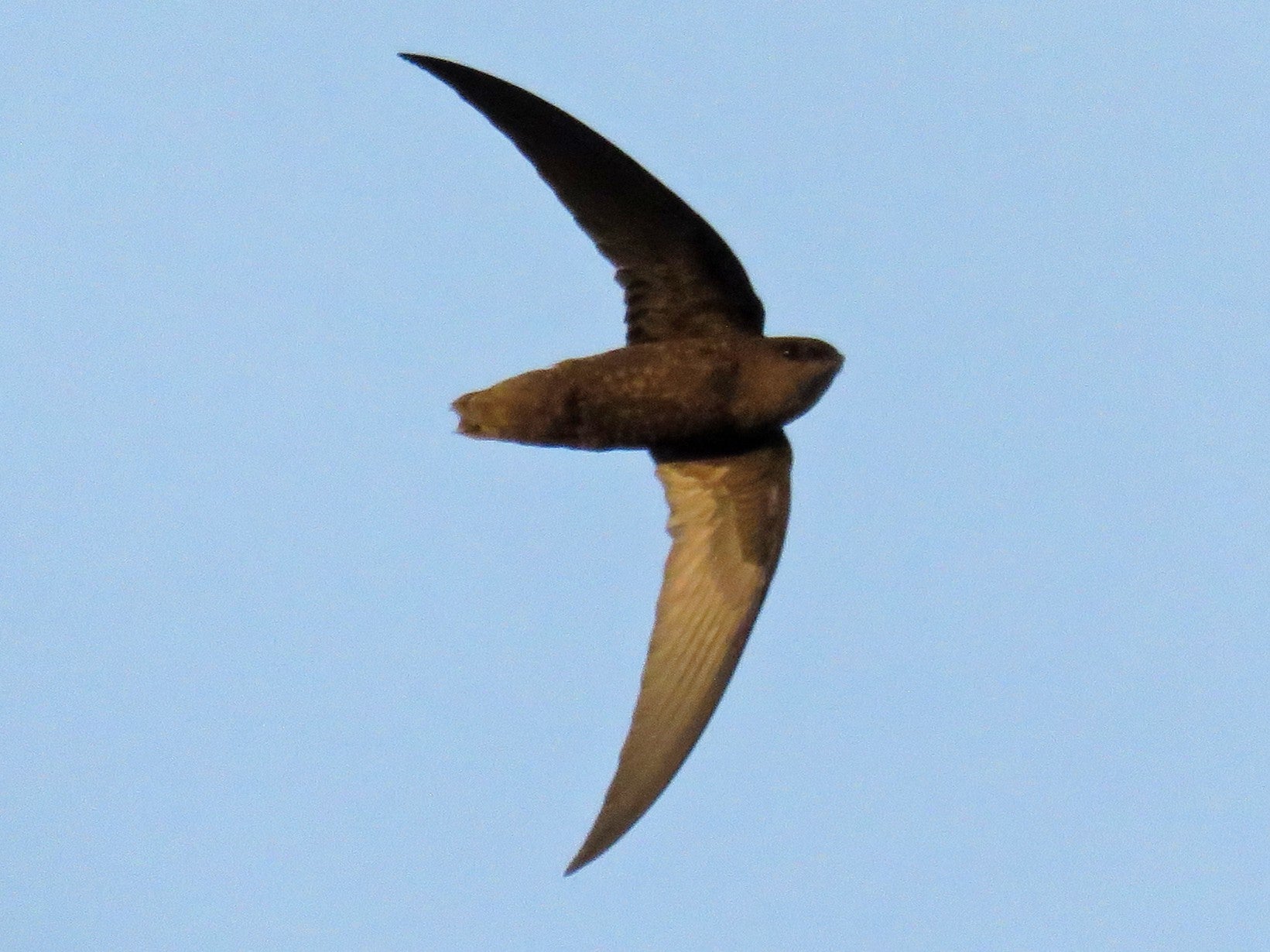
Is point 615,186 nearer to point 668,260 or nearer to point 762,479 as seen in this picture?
point 668,260

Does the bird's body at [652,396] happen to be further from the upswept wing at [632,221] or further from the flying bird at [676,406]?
the upswept wing at [632,221]

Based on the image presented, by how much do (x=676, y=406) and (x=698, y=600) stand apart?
0.72m

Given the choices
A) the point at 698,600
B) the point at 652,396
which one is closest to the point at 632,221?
the point at 652,396

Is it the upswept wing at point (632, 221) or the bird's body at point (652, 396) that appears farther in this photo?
the bird's body at point (652, 396)

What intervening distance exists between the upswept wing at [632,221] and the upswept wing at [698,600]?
0.53 metres

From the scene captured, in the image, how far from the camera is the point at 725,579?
8164 millimetres

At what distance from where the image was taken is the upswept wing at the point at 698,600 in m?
7.74

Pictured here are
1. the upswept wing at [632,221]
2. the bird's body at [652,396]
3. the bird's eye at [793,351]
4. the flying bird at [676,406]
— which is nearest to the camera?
the upswept wing at [632,221]

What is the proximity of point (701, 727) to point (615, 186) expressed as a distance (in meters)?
1.92

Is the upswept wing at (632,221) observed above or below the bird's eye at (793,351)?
above

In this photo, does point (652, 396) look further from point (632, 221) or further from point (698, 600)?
point (698, 600)

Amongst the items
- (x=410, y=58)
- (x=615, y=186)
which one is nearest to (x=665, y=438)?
(x=615, y=186)

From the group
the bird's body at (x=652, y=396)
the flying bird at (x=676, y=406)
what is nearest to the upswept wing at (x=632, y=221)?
the flying bird at (x=676, y=406)

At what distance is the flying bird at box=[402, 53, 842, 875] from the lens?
773 cm
